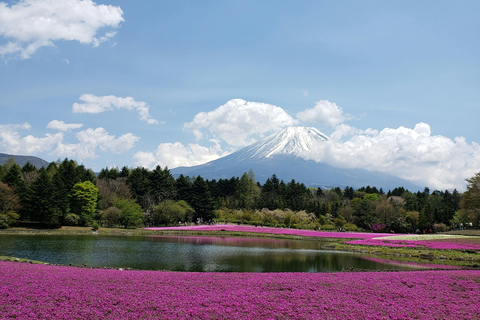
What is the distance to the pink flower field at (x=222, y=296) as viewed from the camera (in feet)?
38.0

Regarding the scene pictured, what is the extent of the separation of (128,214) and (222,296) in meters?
53.5

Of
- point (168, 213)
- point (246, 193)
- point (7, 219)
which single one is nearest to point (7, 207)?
point (7, 219)

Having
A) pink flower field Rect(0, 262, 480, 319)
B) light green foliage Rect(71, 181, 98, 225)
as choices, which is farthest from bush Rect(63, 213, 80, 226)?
pink flower field Rect(0, 262, 480, 319)

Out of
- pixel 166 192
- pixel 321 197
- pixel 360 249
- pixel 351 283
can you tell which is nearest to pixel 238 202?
pixel 166 192

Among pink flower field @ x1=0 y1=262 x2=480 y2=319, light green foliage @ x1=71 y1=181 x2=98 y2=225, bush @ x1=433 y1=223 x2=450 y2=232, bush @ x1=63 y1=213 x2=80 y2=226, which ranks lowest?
bush @ x1=433 y1=223 x2=450 y2=232

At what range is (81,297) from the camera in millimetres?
12617

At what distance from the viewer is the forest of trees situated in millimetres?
56031

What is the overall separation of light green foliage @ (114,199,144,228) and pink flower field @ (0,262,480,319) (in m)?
46.4

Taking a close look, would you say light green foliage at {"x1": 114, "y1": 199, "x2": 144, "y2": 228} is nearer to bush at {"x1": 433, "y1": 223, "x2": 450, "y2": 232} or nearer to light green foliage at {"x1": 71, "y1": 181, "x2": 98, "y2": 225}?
light green foliage at {"x1": 71, "y1": 181, "x2": 98, "y2": 225}

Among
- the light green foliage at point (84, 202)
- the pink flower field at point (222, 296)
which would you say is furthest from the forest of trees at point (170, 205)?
the pink flower field at point (222, 296)

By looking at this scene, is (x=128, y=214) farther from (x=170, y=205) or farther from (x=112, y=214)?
(x=170, y=205)

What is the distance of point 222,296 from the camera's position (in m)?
13.9

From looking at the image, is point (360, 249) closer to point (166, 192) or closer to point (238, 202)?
point (166, 192)

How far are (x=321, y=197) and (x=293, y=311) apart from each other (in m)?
130
